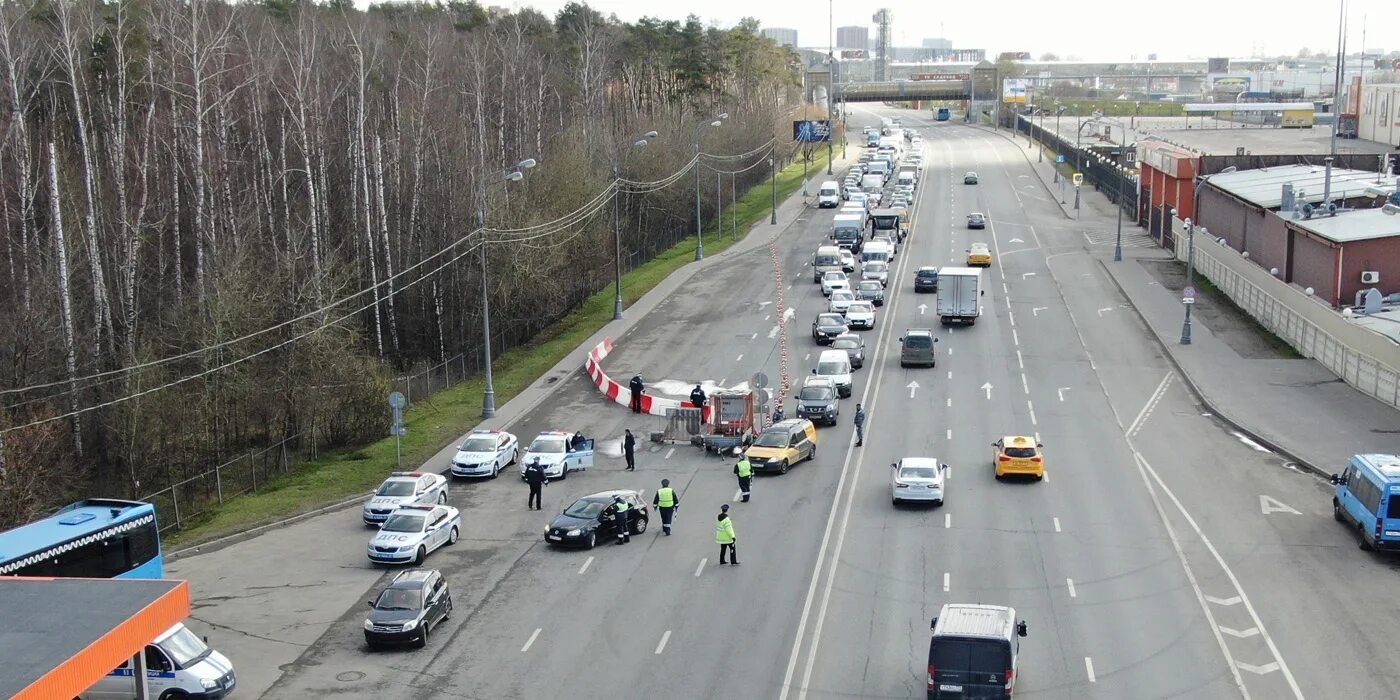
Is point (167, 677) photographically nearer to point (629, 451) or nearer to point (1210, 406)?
point (629, 451)

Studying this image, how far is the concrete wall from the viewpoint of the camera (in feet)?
153

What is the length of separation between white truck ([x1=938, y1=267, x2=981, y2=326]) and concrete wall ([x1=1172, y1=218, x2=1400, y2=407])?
12.1 meters

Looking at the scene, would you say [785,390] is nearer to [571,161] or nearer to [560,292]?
[560,292]

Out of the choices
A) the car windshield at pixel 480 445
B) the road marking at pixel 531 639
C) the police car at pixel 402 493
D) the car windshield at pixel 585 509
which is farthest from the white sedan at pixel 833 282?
the road marking at pixel 531 639

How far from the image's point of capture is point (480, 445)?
41.3 m

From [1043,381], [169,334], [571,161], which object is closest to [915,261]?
[571,161]

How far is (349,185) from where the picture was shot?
249 ft

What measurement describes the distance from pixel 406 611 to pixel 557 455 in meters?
13.8

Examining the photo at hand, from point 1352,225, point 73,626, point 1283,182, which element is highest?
point 1283,182

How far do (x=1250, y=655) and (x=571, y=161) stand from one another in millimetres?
60111

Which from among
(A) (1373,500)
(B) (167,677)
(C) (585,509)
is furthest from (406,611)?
(A) (1373,500)

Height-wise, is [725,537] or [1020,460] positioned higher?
[725,537]

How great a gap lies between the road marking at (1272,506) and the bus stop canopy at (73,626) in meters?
25.9

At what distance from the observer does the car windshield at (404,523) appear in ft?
109
